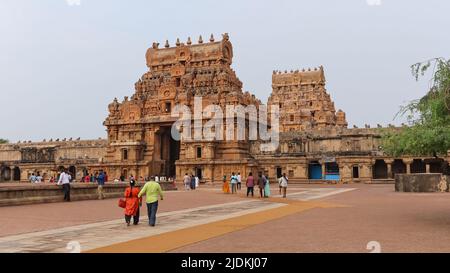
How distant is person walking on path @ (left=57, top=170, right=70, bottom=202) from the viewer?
25.0m

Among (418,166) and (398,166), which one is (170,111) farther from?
(418,166)

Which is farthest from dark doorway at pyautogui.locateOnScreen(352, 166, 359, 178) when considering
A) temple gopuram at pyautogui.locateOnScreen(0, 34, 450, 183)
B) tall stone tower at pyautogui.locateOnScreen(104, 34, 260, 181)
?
tall stone tower at pyautogui.locateOnScreen(104, 34, 260, 181)

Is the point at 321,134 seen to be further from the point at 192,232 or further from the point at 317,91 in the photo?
the point at 192,232

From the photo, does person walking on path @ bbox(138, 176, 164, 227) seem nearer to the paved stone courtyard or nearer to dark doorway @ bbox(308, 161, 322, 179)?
the paved stone courtyard

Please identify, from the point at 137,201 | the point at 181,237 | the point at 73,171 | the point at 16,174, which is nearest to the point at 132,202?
the point at 137,201

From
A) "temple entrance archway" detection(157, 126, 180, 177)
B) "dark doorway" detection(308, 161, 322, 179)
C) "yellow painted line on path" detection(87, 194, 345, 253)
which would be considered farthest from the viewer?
"temple entrance archway" detection(157, 126, 180, 177)

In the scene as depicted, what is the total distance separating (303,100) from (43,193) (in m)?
75.3

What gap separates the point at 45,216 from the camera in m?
17.7

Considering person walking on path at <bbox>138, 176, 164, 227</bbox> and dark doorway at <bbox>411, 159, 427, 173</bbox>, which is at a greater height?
dark doorway at <bbox>411, 159, 427, 173</bbox>

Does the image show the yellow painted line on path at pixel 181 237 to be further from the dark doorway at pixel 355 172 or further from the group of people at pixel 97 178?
the dark doorway at pixel 355 172

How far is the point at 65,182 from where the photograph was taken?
25.2m

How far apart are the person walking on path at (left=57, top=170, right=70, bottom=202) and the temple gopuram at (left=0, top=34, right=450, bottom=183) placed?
31.1 m

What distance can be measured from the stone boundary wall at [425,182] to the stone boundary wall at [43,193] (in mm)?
21775
